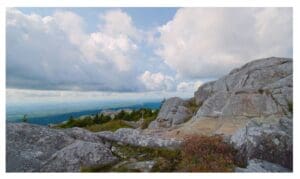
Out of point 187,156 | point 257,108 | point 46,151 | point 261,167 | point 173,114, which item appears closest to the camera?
point 261,167

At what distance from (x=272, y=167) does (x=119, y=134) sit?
633 centimetres

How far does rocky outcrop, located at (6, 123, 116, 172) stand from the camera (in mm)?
9434

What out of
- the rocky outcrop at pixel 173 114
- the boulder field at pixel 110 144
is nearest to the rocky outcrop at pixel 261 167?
the boulder field at pixel 110 144

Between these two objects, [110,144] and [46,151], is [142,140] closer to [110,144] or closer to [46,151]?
[110,144]

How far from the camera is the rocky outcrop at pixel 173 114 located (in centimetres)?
2695

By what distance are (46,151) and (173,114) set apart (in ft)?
64.4

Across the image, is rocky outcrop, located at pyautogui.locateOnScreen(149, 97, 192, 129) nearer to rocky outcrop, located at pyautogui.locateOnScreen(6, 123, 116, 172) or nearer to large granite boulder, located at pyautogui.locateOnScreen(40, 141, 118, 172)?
rocky outcrop, located at pyautogui.locateOnScreen(6, 123, 116, 172)

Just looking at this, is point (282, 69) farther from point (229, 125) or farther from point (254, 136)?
point (254, 136)

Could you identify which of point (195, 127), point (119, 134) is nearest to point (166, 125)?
point (195, 127)

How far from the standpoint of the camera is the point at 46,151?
10.5 m

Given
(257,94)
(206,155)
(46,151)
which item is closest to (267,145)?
(206,155)

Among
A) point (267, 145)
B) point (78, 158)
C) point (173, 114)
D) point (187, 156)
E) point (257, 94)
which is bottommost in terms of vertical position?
point (78, 158)

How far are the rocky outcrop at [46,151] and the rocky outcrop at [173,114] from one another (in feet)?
51.9

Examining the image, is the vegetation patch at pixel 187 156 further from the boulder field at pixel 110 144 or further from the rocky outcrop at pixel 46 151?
the rocky outcrop at pixel 46 151
